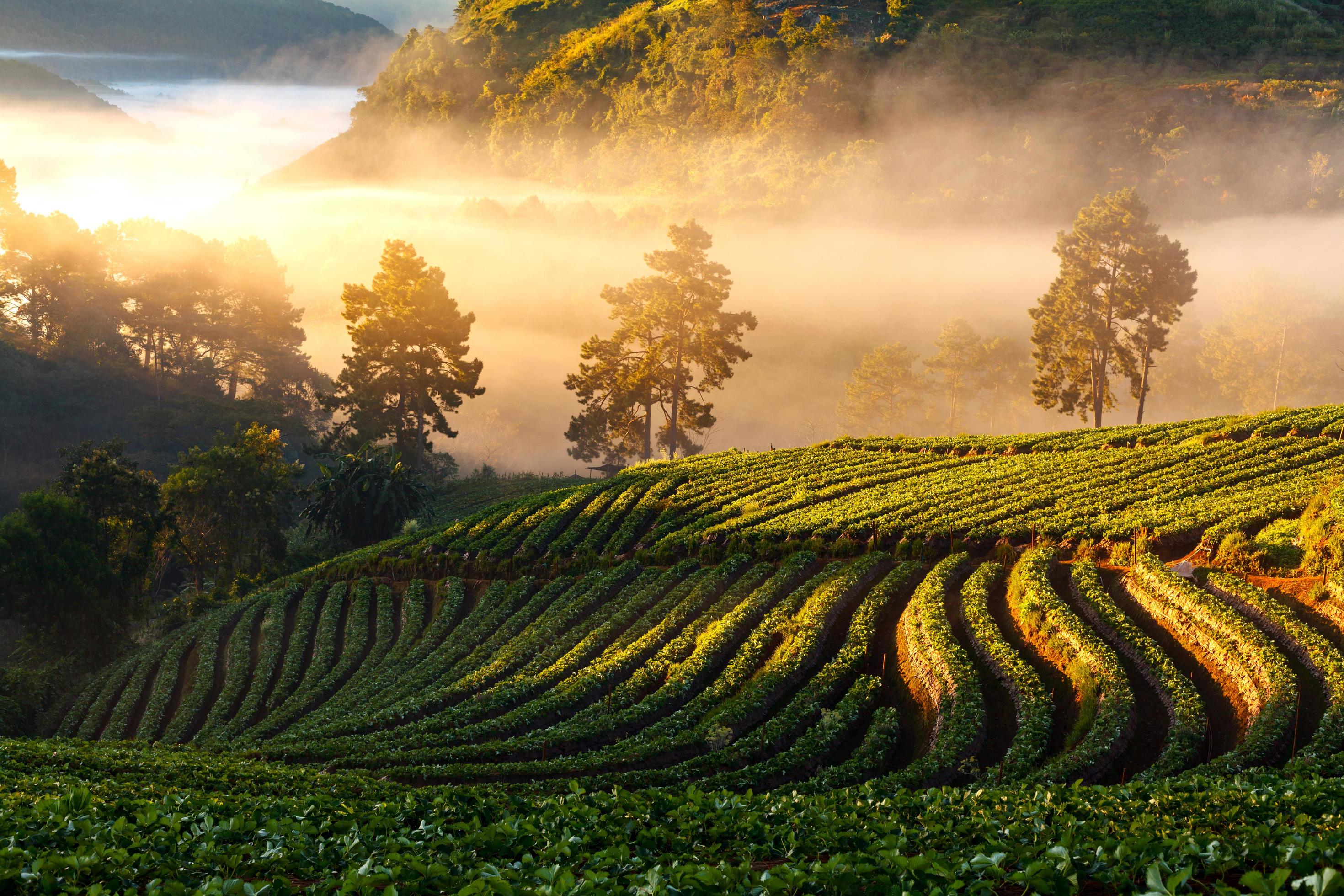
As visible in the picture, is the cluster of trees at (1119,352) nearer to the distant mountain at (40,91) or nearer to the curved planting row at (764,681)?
the curved planting row at (764,681)

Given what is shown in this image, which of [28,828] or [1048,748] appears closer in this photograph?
[28,828]

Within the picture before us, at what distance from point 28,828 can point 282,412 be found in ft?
224

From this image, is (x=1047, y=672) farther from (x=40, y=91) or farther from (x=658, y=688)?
(x=40, y=91)

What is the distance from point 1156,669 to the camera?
1831cm

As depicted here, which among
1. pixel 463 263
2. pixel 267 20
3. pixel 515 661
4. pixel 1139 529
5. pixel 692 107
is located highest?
pixel 267 20

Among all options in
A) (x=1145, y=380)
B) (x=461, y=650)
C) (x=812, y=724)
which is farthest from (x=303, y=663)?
(x=1145, y=380)

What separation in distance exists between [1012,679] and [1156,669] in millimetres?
2797

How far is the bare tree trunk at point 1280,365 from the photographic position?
7481 cm

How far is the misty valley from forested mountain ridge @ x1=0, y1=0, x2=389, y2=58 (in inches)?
33.3

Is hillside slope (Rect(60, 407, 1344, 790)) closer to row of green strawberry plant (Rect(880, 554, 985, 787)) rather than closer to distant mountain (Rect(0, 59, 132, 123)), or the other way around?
row of green strawberry plant (Rect(880, 554, 985, 787))

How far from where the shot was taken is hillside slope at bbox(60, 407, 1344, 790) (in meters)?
16.9

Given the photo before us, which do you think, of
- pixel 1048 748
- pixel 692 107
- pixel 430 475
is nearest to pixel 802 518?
pixel 1048 748

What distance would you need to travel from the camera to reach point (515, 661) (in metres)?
25.7

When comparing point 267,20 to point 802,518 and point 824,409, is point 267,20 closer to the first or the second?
point 824,409
